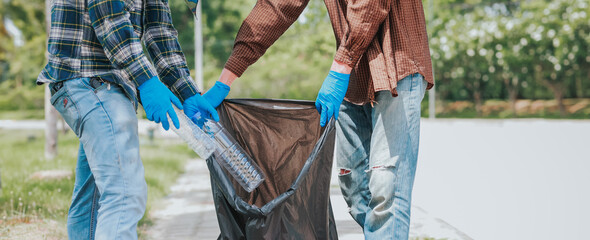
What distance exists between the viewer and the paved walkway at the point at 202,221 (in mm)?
4227

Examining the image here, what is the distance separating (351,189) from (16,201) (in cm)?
315

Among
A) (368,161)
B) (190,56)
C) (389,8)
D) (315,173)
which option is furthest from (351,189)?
(190,56)

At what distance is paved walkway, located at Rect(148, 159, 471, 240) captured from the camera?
13.9 feet

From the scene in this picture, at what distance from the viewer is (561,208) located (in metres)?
5.28

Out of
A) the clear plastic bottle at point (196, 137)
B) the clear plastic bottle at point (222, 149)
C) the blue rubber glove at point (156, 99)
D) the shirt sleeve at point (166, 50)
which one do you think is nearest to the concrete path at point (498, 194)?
the clear plastic bottle at point (222, 149)

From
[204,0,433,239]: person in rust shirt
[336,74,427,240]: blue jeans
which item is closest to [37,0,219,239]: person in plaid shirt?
[204,0,433,239]: person in rust shirt

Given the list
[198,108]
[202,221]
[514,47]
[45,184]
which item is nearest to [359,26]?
[198,108]

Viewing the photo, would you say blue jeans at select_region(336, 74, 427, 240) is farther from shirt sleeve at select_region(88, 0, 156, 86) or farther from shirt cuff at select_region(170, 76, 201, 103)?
shirt sleeve at select_region(88, 0, 156, 86)

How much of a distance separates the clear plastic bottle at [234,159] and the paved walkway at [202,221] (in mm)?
1383

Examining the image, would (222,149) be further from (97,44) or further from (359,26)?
(359,26)

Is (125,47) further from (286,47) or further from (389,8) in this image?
(286,47)

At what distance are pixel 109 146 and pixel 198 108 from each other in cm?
57

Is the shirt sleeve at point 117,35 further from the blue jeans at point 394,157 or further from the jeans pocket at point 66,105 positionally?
the blue jeans at point 394,157

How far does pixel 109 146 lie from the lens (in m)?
2.31
